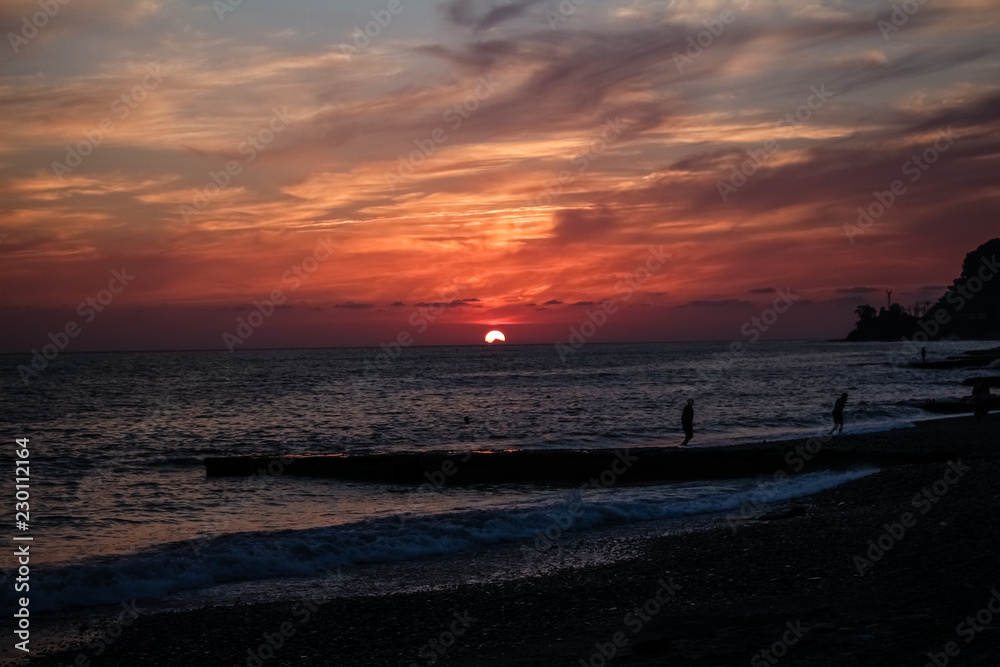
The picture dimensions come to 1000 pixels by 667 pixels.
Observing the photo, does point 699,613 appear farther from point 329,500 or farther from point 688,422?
point 688,422

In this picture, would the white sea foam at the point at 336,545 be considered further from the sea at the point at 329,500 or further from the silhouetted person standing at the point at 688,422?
the silhouetted person standing at the point at 688,422

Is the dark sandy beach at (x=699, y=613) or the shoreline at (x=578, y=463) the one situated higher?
the dark sandy beach at (x=699, y=613)

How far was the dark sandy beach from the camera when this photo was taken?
8.05 m

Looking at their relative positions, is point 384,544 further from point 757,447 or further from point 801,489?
point 757,447

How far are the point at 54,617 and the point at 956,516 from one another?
14.9m

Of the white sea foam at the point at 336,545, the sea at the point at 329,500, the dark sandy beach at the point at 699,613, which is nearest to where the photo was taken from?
the dark sandy beach at the point at 699,613

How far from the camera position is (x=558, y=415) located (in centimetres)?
5622

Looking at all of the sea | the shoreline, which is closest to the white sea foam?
the sea

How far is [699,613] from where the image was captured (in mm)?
9922

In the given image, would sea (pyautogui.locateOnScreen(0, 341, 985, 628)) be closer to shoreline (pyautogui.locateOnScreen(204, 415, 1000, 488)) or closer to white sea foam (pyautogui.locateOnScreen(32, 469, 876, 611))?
white sea foam (pyautogui.locateOnScreen(32, 469, 876, 611))

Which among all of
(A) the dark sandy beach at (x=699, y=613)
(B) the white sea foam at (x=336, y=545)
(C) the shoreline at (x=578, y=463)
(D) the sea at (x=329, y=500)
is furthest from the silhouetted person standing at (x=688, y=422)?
(A) the dark sandy beach at (x=699, y=613)

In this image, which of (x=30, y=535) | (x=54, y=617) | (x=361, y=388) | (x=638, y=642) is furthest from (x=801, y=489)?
(x=361, y=388)

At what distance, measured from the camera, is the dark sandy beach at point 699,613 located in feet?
26.4

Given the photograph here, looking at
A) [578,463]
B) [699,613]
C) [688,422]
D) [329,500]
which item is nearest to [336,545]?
[329,500]
